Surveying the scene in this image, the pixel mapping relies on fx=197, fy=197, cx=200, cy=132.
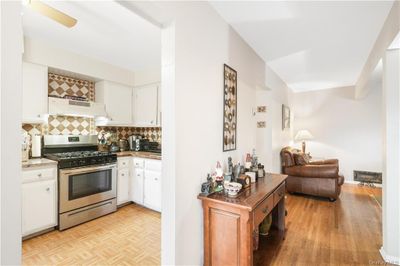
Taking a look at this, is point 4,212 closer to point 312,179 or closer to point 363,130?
point 312,179

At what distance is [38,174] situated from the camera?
7.59ft

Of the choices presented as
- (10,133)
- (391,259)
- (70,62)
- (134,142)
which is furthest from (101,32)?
(391,259)

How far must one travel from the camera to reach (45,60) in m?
2.53

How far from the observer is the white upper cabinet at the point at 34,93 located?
241cm

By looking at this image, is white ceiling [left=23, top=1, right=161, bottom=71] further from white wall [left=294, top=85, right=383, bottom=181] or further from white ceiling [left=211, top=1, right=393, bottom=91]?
white wall [left=294, top=85, right=383, bottom=181]

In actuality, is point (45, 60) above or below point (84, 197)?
above

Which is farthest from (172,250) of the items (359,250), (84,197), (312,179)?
(312,179)

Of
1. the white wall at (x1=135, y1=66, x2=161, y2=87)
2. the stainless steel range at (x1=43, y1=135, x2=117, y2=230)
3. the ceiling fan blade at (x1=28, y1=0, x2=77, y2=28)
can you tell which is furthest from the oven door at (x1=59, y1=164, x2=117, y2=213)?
the ceiling fan blade at (x1=28, y1=0, x2=77, y2=28)

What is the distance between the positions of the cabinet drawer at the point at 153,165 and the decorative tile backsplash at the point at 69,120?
2.49 ft

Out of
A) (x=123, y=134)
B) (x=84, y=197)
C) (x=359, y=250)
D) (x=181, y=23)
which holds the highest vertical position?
(x=181, y=23)

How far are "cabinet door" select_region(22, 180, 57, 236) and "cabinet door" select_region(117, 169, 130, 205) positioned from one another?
0.87 metres

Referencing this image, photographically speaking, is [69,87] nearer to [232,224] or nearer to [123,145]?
[123,145]

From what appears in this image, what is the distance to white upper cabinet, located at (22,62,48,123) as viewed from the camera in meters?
2.41

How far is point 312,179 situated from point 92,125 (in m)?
4.13
